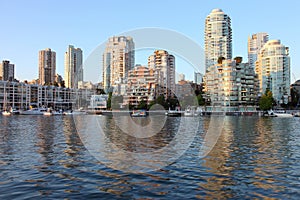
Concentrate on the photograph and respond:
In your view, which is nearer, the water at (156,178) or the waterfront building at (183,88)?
the water at (156,178)

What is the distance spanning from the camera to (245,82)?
171 meters

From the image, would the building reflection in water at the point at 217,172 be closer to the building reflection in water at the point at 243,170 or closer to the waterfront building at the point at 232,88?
the building reflection in water at the point at 243,170

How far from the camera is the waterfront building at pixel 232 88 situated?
16625 centimetres

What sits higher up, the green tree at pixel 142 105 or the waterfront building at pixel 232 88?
the waterfront building at pixel 232 88

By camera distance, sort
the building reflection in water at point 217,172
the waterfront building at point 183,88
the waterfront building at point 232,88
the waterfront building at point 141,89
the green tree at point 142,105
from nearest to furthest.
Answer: the building reflection in water at point 217,172
the waterfront building at point 183,88
the waterfront building at point 232,88
the green tree at point 142,105
the waterfront building at point 141,89

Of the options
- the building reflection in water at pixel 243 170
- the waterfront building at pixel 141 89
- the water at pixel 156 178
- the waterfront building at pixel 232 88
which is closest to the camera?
the water at pixel 156 178

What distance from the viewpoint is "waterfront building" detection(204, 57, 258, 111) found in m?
166

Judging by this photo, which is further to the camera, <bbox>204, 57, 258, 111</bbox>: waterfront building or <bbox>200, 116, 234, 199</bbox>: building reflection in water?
<bbox>204, 57, 258, 111</bbox>: waterfront building

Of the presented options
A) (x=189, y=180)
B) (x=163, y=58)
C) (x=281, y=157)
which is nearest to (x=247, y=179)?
(x=189, y=180)

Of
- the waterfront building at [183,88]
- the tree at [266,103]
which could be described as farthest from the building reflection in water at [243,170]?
the tree at [266,103]

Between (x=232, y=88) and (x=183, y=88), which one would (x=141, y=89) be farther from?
(x=232, y=88)

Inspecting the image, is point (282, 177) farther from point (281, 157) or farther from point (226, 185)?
point (281, 157)

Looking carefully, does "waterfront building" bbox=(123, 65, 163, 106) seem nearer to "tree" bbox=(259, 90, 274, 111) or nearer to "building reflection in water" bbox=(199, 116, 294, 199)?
"tree" bbox=(259, 90, 274, 111)

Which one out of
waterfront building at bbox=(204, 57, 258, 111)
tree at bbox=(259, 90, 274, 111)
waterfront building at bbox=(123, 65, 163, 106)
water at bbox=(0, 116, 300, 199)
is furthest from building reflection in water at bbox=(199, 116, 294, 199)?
waterfront building at bbox=(123, 65, 163, 106)
